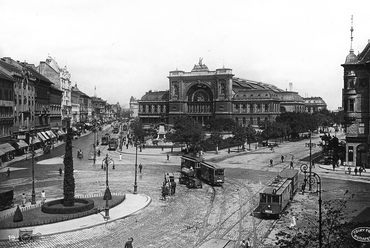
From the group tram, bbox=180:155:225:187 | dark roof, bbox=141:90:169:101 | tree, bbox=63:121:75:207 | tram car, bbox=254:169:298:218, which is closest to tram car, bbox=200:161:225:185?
tram, bbox=180:155:225:187

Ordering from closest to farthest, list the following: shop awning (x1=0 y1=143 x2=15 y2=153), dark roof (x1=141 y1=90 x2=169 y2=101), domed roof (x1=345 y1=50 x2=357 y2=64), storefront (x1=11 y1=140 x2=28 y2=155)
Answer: domed roof (x1=345 y1=50 x2=357 y2=64)
shop awning (x1=0 y1=143 x2=15 y2=153)
storefront (x1=11 y1=140 x2=28 y2=155)
dark roof (x1=141 y1=90 x2=169 y2=101)

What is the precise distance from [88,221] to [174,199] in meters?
10.0

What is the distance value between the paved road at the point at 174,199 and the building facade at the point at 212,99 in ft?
251

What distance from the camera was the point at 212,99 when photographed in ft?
482

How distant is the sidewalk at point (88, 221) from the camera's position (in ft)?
83.6

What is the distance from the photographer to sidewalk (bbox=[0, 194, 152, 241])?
25469 mm

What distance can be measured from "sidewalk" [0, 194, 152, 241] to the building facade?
111 m

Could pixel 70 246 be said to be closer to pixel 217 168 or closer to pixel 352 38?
pixel 217 168

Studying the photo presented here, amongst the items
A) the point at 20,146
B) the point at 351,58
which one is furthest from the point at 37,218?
the point at 351,58

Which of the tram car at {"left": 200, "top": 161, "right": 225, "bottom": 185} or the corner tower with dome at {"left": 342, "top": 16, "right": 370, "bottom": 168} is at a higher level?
the corner tower with dome at {"left": 342, "top": 16, "right": 370, "bottom": 168}

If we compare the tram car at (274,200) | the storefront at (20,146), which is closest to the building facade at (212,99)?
the storefront at (20,146)

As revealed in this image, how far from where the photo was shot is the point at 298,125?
112 metres

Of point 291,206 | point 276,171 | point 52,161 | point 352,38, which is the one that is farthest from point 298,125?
point 291,206

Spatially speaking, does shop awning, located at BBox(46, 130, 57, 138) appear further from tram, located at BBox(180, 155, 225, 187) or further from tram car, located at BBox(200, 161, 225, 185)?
tram car, located at BBox(200, 161, 225, 185)
